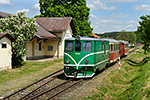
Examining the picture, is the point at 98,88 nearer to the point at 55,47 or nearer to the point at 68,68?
the point at 68,68

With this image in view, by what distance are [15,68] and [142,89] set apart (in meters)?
12.2

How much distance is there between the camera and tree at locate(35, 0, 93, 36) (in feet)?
119

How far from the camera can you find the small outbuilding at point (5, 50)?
15320 millimetres

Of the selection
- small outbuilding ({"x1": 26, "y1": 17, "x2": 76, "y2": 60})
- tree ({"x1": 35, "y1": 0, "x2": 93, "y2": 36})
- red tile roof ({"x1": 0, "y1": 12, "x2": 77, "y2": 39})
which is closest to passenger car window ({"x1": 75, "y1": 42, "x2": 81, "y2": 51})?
small outbuilding ({"x1": 26, "y1": 17, "x2": 76, "y2": 60})

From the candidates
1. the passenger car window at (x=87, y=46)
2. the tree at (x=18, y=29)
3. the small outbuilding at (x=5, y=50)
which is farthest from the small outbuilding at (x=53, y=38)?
the passenger car window at (x=87, y=46)

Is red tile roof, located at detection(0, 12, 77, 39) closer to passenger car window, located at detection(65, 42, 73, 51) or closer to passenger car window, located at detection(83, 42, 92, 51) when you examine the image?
passenger car window, located at detection(65, 42, 73, 51)

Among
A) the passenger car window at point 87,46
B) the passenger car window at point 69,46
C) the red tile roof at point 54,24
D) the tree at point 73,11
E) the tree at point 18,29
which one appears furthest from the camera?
the tree at point 73,11

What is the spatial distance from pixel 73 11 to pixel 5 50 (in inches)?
932

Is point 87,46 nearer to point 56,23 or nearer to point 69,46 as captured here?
point 69,46

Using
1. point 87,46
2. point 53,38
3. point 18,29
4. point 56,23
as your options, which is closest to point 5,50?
point 18,29

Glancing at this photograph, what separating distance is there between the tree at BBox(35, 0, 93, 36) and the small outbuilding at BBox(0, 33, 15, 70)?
21.2 m

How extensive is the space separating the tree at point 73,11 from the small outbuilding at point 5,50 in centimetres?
2121

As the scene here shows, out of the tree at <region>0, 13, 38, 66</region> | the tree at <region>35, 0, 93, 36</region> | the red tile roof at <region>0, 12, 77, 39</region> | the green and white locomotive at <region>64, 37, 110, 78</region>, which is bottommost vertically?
the green and white locomotive at <region>64, 37, 110, 78</region>

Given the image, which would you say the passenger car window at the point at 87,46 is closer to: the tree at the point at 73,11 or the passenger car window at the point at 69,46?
the passenger car window at the point at 69,46
